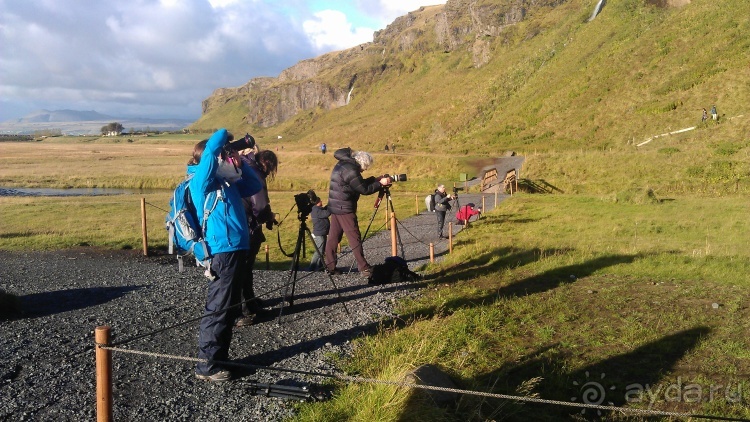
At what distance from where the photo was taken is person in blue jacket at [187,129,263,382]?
4.93 meters

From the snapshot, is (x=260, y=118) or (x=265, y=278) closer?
(x=265, y=278)

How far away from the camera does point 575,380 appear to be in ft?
19.7

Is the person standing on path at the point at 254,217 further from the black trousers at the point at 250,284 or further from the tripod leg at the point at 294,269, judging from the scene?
the tripod leg at the point at 294,269

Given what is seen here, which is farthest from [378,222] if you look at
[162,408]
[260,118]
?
[260,118]

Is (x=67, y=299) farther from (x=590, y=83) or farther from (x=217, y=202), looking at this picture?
(x=590, y=83)

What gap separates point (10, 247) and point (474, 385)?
50.5ft

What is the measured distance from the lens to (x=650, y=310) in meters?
7.96

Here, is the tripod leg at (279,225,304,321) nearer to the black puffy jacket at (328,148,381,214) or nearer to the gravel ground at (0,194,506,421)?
the gravel ground at (0,194,506,421)

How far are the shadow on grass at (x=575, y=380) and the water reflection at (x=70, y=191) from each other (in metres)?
38.1

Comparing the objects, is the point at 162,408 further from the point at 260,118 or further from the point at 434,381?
the point at 260,118

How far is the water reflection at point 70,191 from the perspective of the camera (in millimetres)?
38781

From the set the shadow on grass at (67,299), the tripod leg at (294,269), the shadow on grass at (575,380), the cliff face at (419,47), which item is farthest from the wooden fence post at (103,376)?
the cliff face at (419,47)

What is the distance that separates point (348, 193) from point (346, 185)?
17cm

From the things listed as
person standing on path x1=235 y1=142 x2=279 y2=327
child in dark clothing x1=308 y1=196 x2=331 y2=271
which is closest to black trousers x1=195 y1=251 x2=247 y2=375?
person standing on path x1=235 y1=142 x2=279 y2=327
